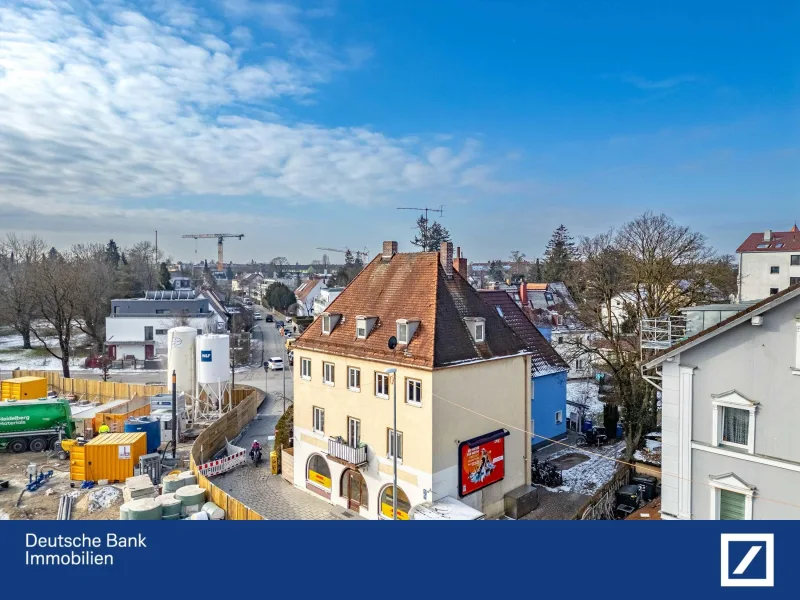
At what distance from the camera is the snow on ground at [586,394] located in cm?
3488

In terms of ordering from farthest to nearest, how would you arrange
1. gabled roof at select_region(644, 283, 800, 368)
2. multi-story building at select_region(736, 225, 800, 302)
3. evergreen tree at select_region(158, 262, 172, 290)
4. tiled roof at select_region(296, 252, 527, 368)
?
evergreen tree at select_region(158, 262, 172, 290), multi-story building at select_region(736, 225, 800, 302), tiled roof at select_region(296, 252, 527, 368), gabled roof at select_region(644, 283, 800, 368)

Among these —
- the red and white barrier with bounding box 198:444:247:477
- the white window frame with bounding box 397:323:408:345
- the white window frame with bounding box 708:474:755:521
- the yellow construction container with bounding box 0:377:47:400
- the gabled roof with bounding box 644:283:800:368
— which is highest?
the gabled roof with bounding box 644:283:800:368

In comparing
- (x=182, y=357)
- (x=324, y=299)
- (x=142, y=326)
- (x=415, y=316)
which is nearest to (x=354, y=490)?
(x=415, y=316)

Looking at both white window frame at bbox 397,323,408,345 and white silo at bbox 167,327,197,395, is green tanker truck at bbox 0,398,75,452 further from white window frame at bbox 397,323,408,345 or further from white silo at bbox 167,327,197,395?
white window frame at bbox 397,323,408,345

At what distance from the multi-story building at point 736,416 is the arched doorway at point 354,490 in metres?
10.4

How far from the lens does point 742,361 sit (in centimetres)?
1216

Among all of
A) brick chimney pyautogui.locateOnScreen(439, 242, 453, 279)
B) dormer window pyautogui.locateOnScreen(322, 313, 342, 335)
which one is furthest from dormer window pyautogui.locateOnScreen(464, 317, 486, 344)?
dormer window pyautogui.locateOnScreen(322, 313, 342, 335)

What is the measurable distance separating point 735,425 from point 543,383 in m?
15.4

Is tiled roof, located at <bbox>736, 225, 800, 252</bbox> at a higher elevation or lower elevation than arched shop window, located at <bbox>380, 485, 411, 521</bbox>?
higher

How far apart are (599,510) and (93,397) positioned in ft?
121

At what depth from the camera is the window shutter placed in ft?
40.2

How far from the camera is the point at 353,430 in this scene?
20.2m

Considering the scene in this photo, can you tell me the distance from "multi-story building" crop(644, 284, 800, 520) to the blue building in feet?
44.2

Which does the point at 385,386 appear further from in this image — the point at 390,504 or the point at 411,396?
the point at 390,504
